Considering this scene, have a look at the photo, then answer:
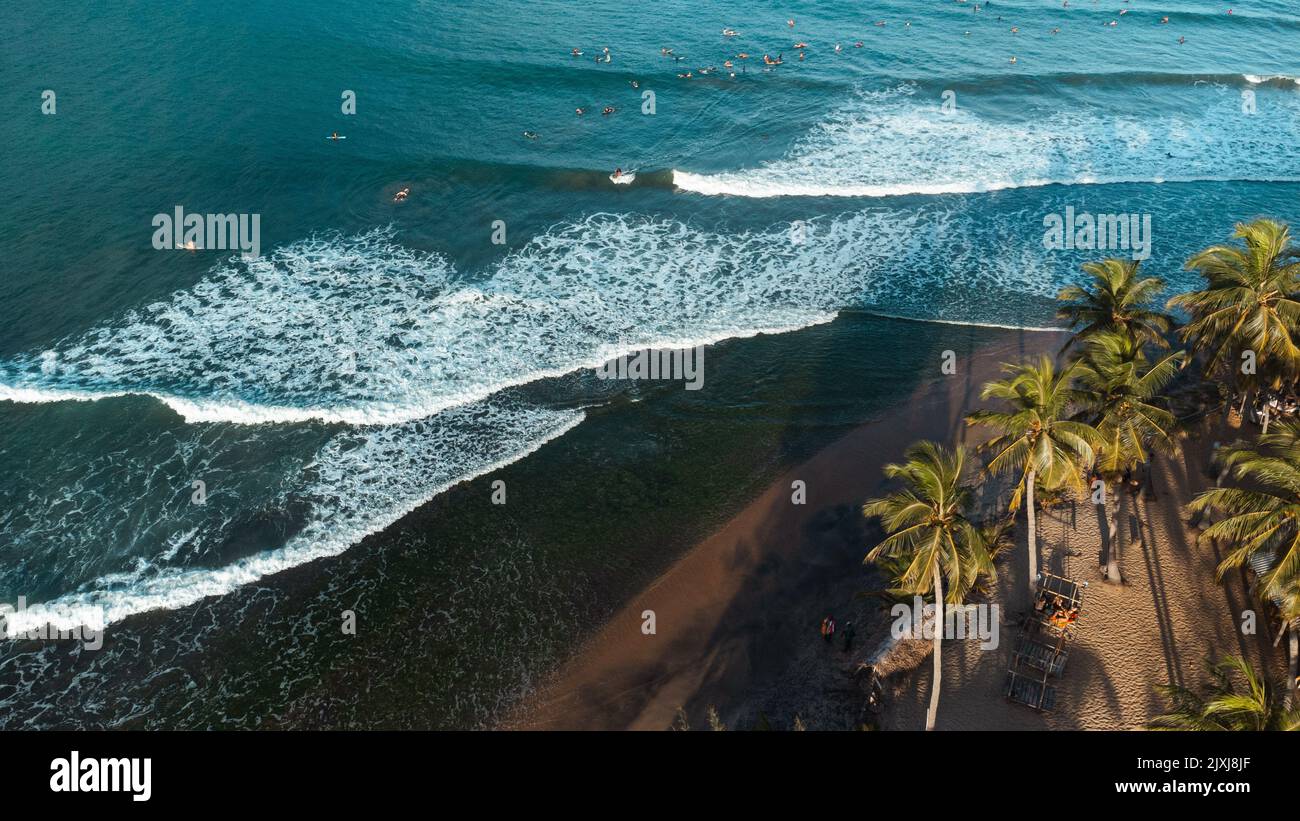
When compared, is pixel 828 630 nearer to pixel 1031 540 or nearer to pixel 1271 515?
pixel 1031 540

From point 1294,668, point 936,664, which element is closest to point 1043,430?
point 936,664

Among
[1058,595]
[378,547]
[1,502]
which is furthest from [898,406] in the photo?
[1,502]

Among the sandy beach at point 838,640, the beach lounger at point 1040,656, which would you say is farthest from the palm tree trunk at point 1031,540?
the beach lounger at point 1040,656

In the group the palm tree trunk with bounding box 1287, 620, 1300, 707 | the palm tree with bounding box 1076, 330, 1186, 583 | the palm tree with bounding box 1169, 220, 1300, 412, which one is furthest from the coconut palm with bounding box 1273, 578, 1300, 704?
the palm tree with bounding box 1169, 220, 1300, 412

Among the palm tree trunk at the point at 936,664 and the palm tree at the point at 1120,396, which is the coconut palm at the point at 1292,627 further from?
the palm tree trunk at the point at 936,664

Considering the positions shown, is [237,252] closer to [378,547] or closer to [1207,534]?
[378,547]

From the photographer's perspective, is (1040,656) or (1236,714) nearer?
(1236,714)
